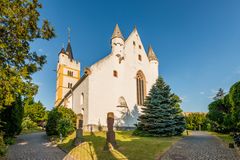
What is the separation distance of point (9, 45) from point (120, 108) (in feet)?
58.8

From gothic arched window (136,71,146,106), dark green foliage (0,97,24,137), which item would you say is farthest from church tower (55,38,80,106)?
dark green foliage (0,97,24,137)

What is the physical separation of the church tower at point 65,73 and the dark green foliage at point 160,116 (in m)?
27.1

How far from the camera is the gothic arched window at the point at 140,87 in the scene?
28994mm

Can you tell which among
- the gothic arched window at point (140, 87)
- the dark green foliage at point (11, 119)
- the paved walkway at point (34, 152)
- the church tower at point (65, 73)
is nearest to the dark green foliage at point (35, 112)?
the church tower at point (65, 73)

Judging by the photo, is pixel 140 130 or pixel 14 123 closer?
pixel 14 123

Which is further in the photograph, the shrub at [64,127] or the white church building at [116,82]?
the white church building at [116,82]

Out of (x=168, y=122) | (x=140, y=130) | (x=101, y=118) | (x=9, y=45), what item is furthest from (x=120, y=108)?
(x=9, y=45)

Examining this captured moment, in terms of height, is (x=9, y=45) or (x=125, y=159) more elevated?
(x=9, y=45)

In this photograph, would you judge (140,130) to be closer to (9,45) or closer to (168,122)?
(168,122)

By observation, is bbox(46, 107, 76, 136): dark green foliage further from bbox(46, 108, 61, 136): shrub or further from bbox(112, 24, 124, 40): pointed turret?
bbox(112, 24, 124, 40): pointed turret

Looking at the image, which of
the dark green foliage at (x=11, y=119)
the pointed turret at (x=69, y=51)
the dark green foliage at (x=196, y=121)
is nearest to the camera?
the dark green foliage at (x=11, y=119)

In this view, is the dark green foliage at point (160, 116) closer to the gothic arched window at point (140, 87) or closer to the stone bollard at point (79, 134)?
the stone bollard at point (79, 134)

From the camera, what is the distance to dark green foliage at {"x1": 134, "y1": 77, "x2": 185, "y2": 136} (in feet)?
61.4

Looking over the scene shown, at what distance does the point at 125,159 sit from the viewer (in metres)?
9.23
